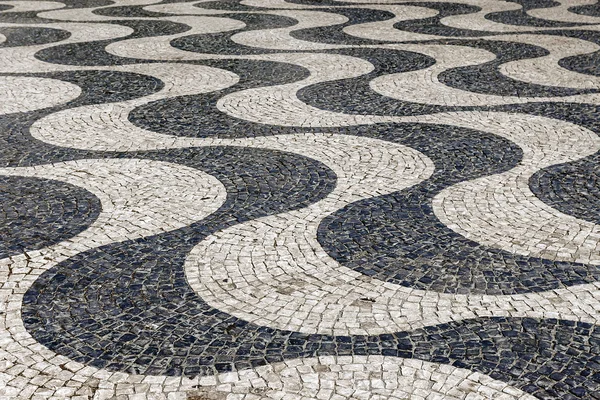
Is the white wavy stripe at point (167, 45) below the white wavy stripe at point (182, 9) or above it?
above

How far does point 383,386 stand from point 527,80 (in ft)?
23.6

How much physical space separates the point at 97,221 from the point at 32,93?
434cm

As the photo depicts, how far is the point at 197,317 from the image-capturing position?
4.69 meters

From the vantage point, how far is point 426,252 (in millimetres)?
5480

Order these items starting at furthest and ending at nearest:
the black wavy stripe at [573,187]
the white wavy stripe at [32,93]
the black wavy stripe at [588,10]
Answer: the black wavy stripe at [588,10]
the white wavy stripe at [32,93]
the black wavy stripe at [573,187]

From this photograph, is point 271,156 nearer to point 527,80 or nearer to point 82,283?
point 82,283

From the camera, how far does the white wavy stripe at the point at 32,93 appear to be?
9195 millimetres

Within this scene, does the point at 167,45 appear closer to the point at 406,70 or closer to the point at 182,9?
the point at 406,70

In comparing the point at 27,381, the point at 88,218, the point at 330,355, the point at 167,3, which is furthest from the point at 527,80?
the point at 167,3

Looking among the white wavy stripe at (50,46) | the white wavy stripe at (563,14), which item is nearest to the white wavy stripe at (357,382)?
the white wavy stripe at (50,46)

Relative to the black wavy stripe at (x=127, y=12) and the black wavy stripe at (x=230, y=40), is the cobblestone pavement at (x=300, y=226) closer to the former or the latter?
the black wavy stripe at (x=230, y=40)

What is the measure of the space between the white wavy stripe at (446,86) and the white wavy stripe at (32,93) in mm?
3683

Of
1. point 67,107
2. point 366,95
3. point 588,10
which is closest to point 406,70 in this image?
point 366,95

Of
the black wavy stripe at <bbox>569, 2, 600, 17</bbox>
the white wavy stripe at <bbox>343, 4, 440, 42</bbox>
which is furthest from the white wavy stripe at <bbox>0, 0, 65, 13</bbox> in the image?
the black wavy stripe at <bbox>569, 2, 600, 17</bbox>
